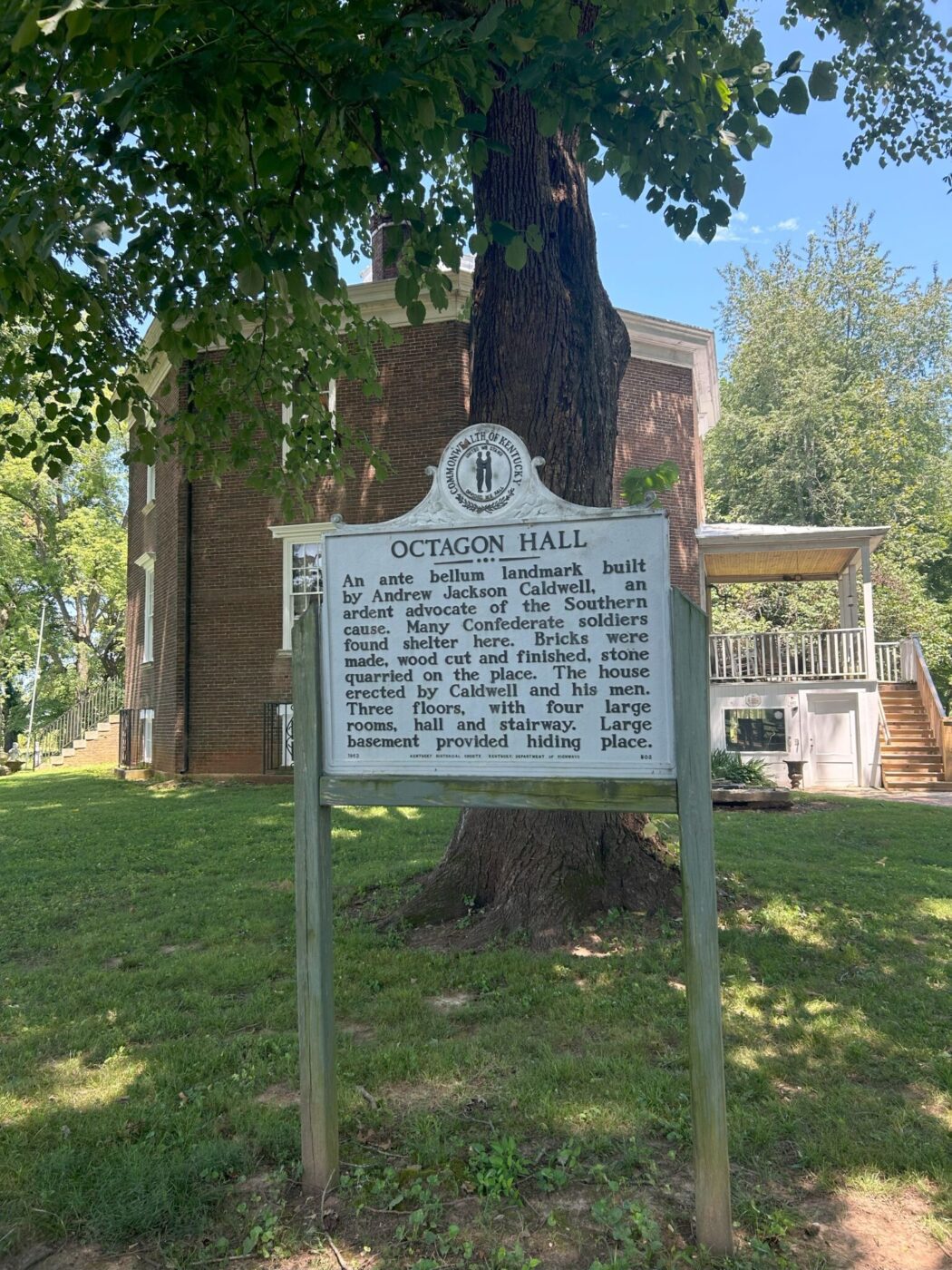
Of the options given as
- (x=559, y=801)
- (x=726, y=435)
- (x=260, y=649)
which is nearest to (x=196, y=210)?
(x=559, y=801)

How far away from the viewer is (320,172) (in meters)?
4.91

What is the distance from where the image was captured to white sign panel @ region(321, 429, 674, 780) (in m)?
2.85

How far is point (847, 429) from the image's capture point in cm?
3183

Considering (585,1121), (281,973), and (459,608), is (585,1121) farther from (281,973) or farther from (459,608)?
(281,973)

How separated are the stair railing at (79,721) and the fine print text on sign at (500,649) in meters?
25.7

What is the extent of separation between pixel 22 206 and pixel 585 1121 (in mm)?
4982

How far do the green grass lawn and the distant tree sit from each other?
27.7 meters

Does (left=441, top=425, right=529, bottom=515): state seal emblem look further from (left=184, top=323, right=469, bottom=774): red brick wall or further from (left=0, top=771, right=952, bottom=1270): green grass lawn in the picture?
A: (left=184, top=323, right=469, bottom=774): red brick wall

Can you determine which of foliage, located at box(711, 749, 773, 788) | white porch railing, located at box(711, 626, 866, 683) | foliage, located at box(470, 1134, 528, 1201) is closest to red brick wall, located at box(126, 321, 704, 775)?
white porch railing, located at box(711, 626, 866, 683)

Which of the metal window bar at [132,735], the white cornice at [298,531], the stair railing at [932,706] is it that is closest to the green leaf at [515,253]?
the white cornice at [298,531]

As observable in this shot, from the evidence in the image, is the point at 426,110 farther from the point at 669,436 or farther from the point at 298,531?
the point at 669,436

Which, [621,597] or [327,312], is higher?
[327,312]

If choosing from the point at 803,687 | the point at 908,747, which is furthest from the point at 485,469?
the point at 908,747

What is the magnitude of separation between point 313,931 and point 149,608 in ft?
58.7
